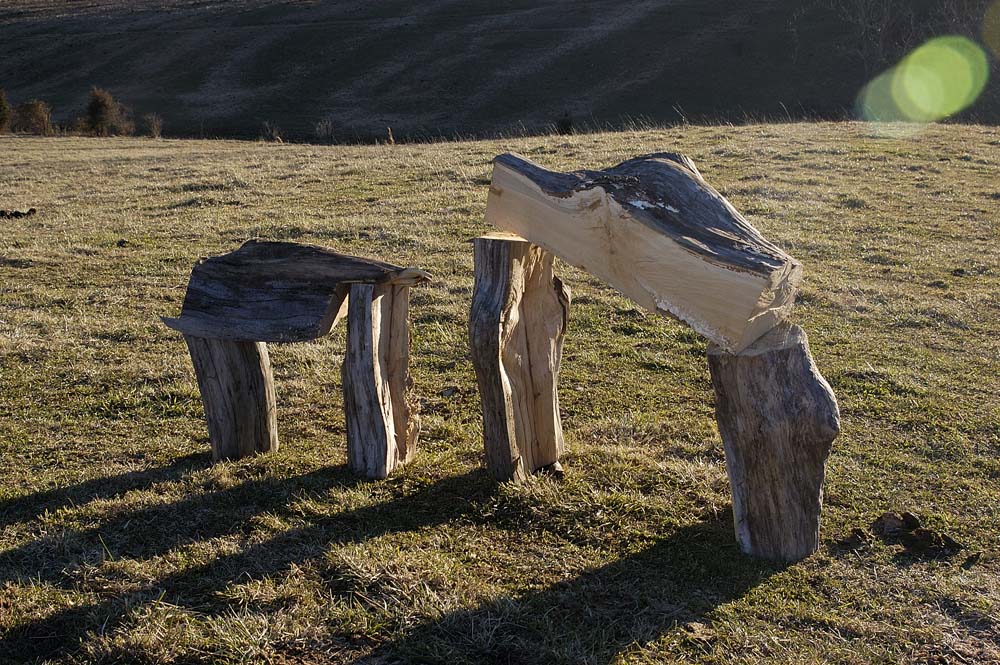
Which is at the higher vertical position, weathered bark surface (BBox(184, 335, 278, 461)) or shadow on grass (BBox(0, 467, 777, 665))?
weathered bark surface (BBox(184, 335, 278, 461))

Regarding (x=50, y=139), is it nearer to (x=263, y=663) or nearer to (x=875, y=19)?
(x=263, y=663)

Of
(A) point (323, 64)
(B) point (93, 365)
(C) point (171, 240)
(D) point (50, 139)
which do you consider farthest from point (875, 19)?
(B) point (93, 365)

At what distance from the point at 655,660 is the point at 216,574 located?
1.92 m

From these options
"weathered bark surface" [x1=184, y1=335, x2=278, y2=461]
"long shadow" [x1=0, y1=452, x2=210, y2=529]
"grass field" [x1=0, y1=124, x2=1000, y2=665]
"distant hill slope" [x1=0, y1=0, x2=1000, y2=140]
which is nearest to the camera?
"grass field" [x1=0, y1=124, x2=1000, y2=665]

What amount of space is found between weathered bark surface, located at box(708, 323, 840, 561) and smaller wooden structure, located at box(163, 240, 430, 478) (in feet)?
5.78

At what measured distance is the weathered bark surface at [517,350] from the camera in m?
4.35

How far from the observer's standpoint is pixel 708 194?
12.4ft

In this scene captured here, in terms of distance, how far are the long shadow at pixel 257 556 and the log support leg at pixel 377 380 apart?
0.25 meters

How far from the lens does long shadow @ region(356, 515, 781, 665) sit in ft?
10.8

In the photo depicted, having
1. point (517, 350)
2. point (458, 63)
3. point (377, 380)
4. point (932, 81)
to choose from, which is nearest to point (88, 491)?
point (377, 380)

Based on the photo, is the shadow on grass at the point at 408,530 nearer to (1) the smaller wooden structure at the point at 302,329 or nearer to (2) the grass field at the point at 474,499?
(2) the grass field at the point at 474,499

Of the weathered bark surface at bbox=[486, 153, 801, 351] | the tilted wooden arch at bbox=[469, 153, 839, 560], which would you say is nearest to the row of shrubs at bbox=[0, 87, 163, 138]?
the tilted wooden arch at bbox=[469, 153, 839, 560]

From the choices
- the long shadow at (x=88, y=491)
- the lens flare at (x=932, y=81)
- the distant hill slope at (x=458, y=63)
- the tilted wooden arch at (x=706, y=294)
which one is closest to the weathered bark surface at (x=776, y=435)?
the tilted wooden arch at (x=706, y=294)

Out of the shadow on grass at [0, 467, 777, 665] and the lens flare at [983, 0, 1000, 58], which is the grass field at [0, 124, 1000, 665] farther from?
the lens flare at [983, 0, 1000, 58]
